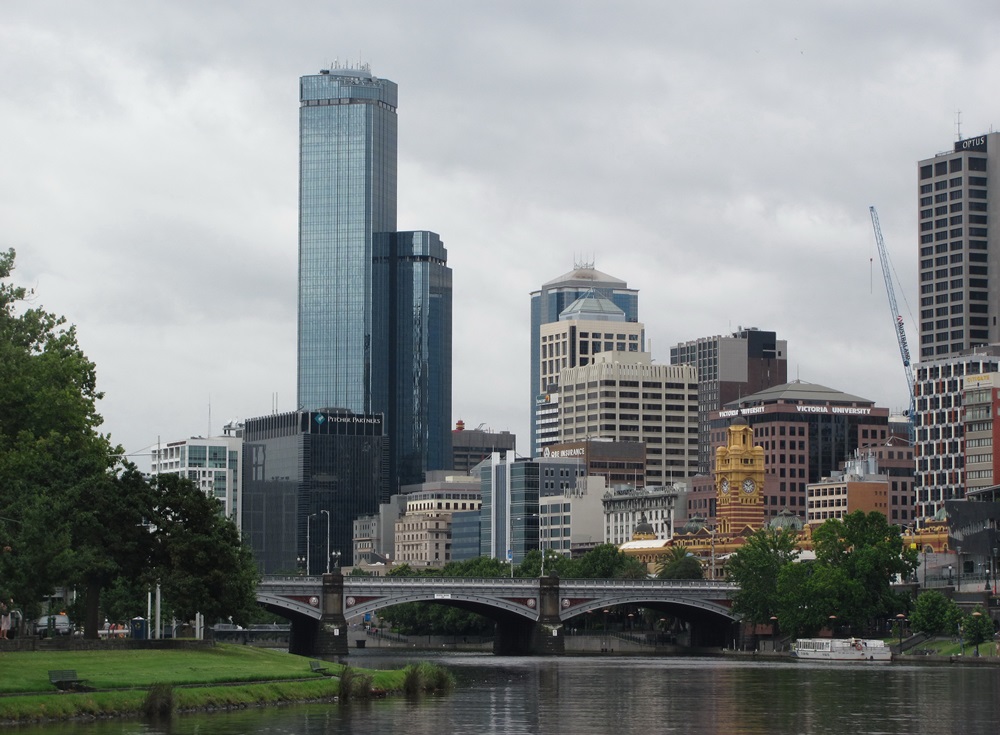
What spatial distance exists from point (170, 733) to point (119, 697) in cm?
1048

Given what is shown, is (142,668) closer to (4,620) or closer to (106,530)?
(106,530)

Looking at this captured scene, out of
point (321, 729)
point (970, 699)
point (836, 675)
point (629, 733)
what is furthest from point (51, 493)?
point (836, 675)

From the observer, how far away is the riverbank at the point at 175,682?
312ft

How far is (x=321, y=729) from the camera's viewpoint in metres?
93.7

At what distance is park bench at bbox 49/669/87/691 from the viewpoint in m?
97.2

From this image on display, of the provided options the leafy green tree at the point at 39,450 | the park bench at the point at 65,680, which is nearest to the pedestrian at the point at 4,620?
the leafy green tree at the point at 39,450

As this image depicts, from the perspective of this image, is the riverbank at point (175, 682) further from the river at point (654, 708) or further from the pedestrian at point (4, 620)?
the pedestrian at point (4, 620)

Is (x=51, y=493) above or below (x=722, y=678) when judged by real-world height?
above

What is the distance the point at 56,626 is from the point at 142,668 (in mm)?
55495

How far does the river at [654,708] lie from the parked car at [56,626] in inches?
1188

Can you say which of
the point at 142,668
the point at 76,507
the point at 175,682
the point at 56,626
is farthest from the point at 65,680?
the point at 56,626

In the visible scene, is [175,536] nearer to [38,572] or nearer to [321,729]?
[38,572]

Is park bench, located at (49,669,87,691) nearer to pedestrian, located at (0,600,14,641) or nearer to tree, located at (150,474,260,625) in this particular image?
pedestrian, located at (0,600,14,641)

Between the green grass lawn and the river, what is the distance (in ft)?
14.8
